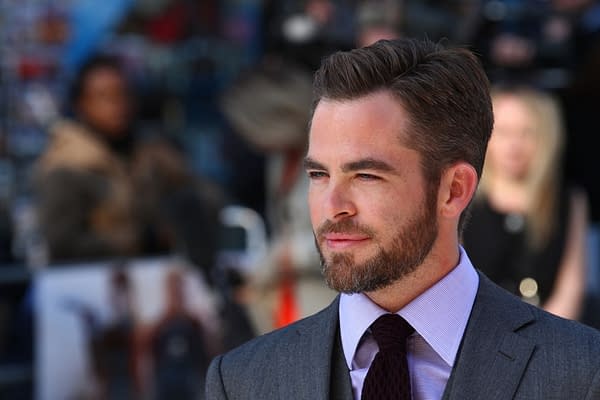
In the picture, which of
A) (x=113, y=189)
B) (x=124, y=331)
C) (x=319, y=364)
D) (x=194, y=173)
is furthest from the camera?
(x=194, y=173)

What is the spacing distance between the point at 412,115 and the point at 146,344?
3.96m

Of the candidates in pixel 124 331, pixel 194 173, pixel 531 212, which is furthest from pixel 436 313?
pixel 194 173

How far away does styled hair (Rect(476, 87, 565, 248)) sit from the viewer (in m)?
5.22

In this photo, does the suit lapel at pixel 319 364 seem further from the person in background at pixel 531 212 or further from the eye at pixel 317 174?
the person in background at pixel 531 212

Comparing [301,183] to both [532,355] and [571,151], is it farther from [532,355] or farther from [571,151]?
[532,355]

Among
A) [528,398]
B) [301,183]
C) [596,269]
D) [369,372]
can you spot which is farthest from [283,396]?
[596,269]

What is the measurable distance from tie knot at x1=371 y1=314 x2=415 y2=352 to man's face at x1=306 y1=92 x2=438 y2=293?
0.08 metres

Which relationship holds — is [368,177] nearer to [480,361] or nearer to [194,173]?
[480,361]

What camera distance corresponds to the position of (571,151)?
714cm

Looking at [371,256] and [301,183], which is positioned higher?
[371,256]

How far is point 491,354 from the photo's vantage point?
2166mm

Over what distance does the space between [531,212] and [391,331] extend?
3.12m

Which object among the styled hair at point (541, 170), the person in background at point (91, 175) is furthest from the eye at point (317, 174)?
the person in background at point (91, 175)

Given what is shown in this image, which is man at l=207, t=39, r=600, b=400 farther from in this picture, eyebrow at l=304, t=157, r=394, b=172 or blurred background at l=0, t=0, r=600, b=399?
blurred background at l=0, t=0, r=600, b=399
